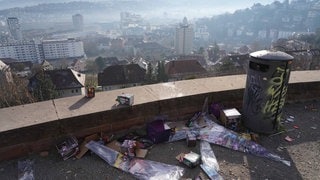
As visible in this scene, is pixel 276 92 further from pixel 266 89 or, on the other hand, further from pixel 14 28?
pixel 14 28

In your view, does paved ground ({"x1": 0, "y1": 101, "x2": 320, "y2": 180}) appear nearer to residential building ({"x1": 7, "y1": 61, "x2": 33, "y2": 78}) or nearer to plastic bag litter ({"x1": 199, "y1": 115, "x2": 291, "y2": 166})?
plastic bag litter ({"x1": 199, "y1": 115, "x2": 291, "y2": 166})

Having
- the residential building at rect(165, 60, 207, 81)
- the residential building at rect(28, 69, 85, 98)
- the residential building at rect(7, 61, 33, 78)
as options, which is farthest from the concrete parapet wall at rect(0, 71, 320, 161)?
the residential building at rect(165, 60, 207, 81)

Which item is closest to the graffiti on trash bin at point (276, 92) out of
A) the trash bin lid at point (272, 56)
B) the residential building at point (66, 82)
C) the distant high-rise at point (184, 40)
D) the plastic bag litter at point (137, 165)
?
the trash bin lid at point (272, 56)

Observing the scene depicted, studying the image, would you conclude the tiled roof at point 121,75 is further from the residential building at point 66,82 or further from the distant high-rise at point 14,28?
the distant high-rise at point 14,28

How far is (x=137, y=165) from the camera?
9.40ft

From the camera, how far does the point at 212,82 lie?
4434 mm

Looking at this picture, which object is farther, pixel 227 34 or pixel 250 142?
pixel 227 34

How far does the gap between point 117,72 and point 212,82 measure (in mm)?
23054

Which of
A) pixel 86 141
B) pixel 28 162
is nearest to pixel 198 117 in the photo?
pixel 86 141

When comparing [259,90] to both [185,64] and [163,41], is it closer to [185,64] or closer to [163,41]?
[185,64]

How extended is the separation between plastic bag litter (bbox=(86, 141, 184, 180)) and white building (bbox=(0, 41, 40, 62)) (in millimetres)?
92460

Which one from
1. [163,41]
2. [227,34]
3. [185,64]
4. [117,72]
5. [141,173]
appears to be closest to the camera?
[141,173]

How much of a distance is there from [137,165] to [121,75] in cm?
2430

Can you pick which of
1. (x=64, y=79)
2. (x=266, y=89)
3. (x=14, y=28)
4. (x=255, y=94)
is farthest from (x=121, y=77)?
(x=14, y=28)
